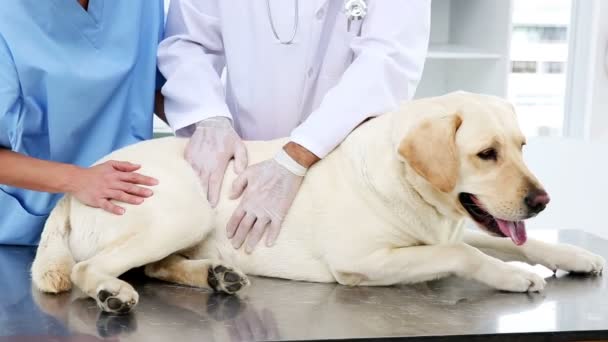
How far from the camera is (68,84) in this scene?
5.12 feet

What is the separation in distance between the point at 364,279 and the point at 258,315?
24 cm

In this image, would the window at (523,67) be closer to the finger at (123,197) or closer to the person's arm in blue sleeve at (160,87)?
the person's arm in blue sleeve at (160,87)

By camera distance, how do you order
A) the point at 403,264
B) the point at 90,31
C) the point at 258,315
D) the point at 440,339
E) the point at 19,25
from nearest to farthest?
the point at 440,339 → the point at 258,315 → the point at 403,264 → the point at 19,25 → the point at 90,31

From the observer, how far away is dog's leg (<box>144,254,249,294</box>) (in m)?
1.34

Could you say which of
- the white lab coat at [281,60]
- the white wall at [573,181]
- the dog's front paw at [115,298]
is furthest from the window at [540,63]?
the dog's front paw at [115,298]

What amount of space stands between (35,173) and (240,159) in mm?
346

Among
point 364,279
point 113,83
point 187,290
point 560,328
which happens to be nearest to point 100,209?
point 187,290

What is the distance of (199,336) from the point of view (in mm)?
1133

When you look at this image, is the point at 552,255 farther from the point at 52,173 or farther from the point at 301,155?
the point at 52,173

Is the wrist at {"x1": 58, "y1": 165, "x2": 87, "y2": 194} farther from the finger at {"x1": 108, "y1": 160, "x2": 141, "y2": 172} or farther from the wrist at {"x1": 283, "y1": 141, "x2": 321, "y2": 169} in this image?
the wrist at {"x1": 283, "y1": 141, "x2": 321, "y2": 169}

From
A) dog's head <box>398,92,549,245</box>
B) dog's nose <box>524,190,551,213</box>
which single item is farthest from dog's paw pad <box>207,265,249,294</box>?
dog's nose <box>524,190,551,213</box>

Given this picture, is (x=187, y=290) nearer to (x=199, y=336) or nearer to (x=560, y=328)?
(x=199, y=336)

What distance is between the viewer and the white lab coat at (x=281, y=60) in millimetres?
1624

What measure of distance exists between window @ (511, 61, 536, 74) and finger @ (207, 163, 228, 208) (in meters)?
2.16
